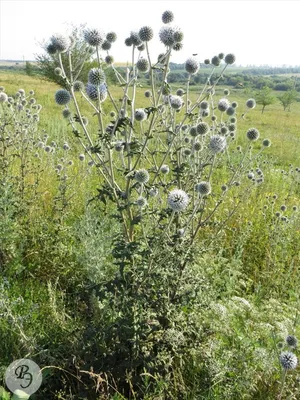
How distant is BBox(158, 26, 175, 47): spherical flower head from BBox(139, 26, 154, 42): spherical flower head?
0.07m

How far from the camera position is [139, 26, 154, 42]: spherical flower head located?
2.48 meters

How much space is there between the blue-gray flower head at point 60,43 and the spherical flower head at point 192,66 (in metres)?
1.02

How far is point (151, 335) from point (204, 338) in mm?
389

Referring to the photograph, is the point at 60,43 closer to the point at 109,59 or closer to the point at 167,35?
the point at 109,59

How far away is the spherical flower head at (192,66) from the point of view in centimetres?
294

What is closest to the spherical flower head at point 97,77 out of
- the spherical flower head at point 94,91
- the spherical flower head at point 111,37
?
the spherical flower head at point 94,91

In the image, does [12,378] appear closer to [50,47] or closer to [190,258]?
[190,258]

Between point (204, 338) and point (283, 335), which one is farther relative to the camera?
point (204, 338)

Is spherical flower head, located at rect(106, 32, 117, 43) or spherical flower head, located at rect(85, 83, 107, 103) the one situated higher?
spherical flower head, located at rect(106, 32, 117, 43)

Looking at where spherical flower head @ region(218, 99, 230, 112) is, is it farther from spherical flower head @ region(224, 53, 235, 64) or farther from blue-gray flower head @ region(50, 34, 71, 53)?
blue-gray flower head @ region(50, 34, 71, 53)

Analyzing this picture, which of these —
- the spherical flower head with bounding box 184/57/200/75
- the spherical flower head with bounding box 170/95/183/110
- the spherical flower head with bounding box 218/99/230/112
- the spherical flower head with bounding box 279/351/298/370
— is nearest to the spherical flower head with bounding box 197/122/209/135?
the spherical flower head with bounding box 170/95/183/110

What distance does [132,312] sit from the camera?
2.20m

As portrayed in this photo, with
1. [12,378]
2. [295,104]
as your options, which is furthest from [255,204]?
[295,104]

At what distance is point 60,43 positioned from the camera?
2.38 m
